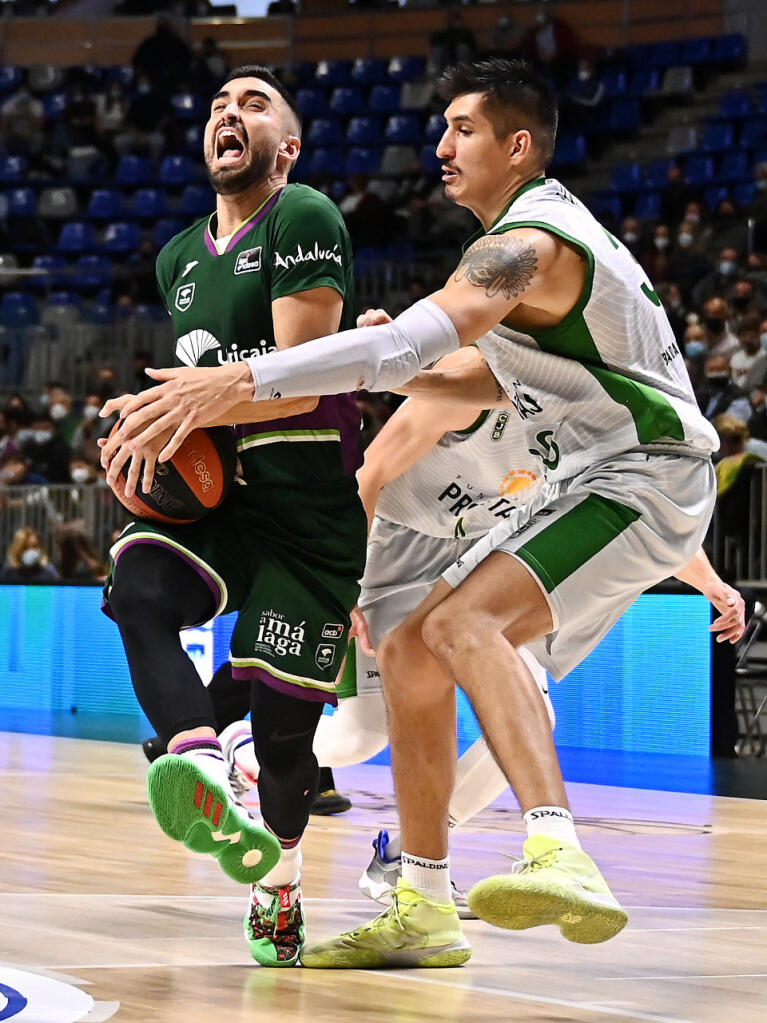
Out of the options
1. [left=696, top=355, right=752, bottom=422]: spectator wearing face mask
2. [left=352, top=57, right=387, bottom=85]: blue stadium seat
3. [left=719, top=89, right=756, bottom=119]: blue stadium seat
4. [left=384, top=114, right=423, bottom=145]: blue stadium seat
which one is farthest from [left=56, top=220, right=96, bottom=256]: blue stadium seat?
[left=696, top=355, right=752, bottom=422]: spectator wearing face mask

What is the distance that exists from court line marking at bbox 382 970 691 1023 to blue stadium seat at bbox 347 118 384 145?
49.5 feet

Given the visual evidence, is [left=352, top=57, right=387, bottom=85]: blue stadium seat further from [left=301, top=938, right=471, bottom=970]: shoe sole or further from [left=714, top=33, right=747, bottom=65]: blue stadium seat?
[left=301, top=938, right=471, bottom=970]: shoe sole

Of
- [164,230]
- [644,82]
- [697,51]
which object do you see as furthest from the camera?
[164,230]

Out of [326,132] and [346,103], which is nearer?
[326,132]

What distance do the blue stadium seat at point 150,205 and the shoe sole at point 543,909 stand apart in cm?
1549

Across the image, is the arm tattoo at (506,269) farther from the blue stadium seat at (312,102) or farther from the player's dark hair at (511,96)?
the blue stadium seat at (312,102)

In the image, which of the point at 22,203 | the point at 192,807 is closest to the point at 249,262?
the point at 192,807

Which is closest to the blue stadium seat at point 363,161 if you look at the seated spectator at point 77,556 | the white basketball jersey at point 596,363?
the seated spectator at point 77,556

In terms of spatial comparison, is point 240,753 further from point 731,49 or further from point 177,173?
point 177,173

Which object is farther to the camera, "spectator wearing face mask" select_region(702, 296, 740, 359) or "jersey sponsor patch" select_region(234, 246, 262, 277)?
"spectator wearing face mask" select_region(702, 296, 740, 359)

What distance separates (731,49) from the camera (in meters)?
16.6

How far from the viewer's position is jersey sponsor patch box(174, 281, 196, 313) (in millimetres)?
3803

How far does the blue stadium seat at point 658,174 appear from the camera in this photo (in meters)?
15.4

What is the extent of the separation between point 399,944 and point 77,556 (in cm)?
877
